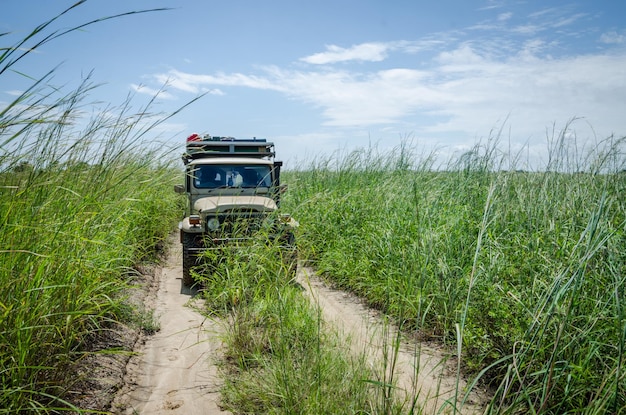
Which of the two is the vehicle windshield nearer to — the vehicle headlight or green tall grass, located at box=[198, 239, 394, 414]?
the vehicle headlight

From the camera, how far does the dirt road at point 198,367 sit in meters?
3.37

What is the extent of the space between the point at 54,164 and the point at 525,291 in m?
3.85

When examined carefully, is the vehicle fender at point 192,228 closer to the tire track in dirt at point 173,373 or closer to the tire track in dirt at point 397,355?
the tire track in dirt at point 173,373

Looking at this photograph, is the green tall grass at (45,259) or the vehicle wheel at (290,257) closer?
the green tall grass at (45,259)

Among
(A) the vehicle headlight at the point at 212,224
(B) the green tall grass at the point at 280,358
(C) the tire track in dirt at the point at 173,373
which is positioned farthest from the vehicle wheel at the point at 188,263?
(B) the green tall grass at the point at 280,358

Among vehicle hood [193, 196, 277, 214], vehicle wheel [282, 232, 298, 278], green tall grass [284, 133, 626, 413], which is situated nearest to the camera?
green tall grass [284, 133, 626, 413]

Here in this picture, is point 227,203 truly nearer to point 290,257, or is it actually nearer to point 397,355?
point 290,257

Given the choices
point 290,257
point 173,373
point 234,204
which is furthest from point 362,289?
point 173,373

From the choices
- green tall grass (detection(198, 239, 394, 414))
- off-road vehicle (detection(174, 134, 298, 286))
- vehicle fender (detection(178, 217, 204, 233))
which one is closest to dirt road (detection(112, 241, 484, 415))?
green tall grass (detection(198, 239, 394, 414))

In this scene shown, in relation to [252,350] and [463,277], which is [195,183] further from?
[463,277]

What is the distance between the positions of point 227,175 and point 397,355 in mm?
5191

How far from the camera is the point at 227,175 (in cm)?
730

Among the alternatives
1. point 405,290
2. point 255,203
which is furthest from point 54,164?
point 405,290

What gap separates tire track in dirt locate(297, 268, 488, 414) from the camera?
2.92 m
